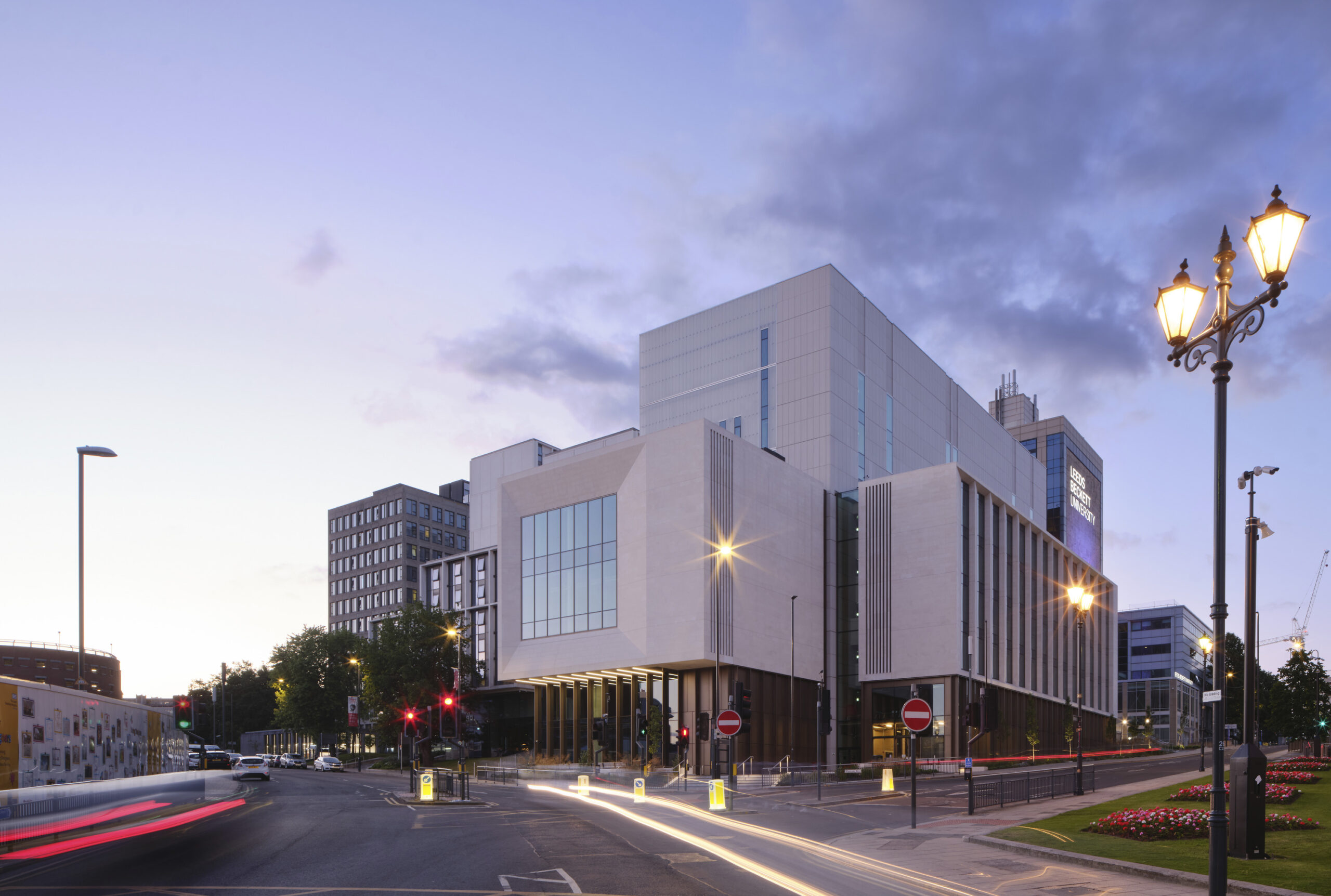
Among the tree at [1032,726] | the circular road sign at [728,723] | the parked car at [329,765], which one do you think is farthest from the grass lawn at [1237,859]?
the parked car at [329,765]

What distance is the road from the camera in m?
15.6

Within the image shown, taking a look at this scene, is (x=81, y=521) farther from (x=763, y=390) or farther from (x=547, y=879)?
(x=763, y=390)

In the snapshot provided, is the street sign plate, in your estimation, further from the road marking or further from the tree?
the tree

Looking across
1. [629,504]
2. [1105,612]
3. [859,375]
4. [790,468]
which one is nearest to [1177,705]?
[1105,612]

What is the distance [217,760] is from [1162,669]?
143753 mm

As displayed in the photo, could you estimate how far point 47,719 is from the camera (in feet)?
73.0

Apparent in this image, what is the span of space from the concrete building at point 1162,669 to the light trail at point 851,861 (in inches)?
5374

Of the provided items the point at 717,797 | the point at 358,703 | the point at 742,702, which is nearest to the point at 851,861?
the point at 717,797

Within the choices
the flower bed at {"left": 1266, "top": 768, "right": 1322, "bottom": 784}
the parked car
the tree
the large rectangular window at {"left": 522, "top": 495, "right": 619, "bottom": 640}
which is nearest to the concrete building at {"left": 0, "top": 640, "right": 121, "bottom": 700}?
the parked car

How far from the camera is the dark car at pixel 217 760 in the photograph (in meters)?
62.8

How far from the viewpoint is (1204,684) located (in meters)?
81.1

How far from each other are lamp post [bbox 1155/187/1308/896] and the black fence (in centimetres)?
2107

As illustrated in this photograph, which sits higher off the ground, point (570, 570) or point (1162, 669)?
point (570, 570)

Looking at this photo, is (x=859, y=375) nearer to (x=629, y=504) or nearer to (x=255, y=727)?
(x=629, y=504)
